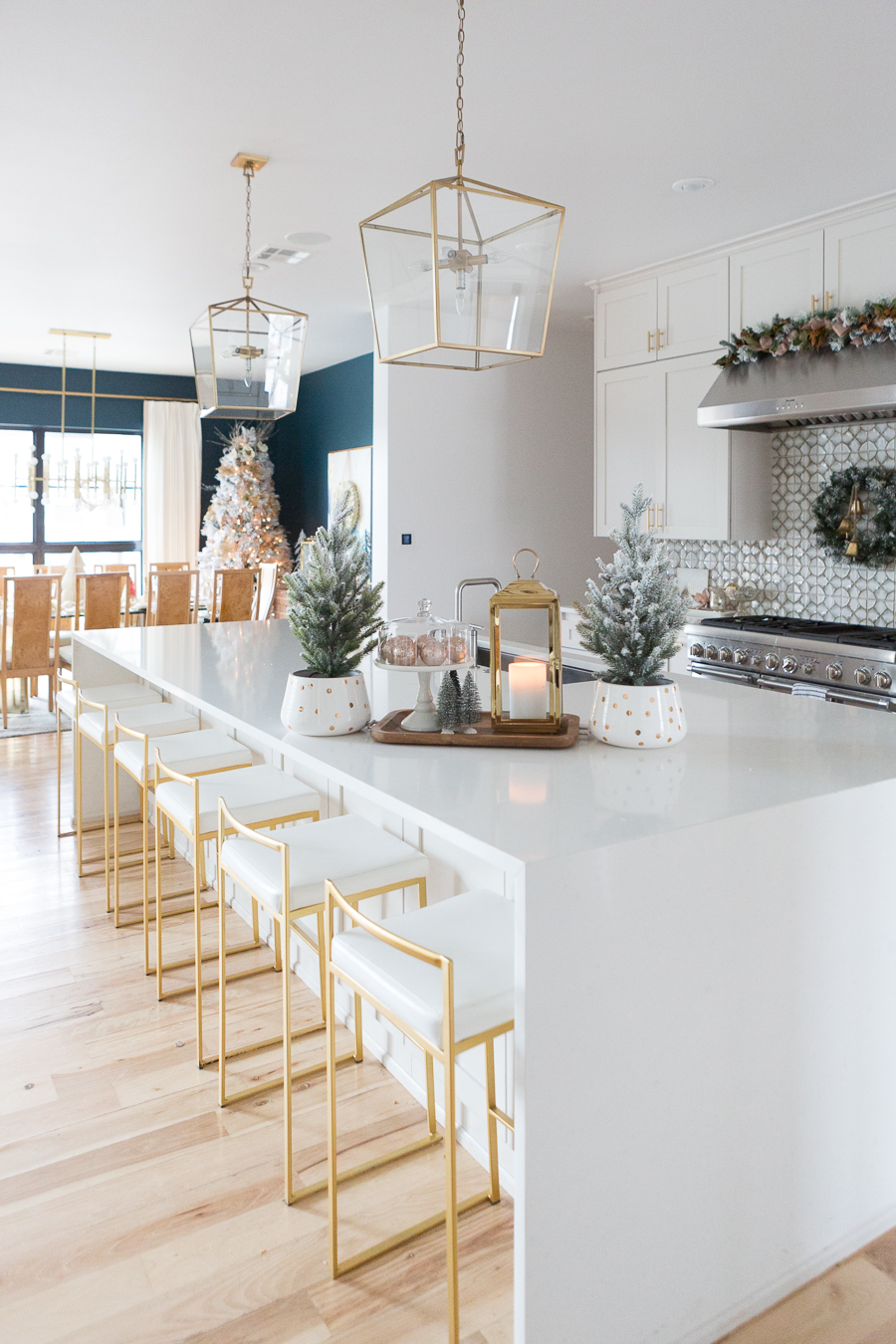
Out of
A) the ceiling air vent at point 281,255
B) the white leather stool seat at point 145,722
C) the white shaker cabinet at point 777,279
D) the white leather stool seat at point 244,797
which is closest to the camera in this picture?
the white leather stool seat at point 244,797

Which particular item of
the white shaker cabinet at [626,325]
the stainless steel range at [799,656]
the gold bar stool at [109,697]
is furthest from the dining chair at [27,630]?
the stainless steel range at [799,656]

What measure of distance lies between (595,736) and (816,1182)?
86 cm

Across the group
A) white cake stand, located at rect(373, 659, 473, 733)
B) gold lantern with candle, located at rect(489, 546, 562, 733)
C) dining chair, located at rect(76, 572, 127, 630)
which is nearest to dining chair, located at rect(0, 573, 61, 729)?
dining chair, located at rect(76, 572, 127, 630)

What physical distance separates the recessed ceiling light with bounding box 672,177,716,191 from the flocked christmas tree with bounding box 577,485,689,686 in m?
2.50

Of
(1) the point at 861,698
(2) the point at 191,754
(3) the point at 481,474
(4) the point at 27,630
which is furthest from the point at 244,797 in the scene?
(4) the point at 27,630

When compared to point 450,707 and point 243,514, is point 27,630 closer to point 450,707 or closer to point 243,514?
point 243,514

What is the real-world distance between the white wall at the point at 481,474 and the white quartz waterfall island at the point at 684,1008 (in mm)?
4276

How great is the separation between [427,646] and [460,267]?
712 mm

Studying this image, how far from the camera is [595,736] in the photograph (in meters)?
1.92

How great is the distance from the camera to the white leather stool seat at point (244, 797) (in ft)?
7.32

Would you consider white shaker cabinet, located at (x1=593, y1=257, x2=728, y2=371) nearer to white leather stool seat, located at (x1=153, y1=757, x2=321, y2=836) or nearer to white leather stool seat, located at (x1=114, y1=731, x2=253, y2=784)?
white leather stool seat, located at (x1=114, y1=731, x2=253, y2=784)

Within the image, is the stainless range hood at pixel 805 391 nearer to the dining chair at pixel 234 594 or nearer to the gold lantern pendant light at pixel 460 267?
the gold lantern pendant light at pixel 460 267

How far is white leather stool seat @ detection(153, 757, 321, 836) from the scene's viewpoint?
2.23m

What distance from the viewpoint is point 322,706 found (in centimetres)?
195
